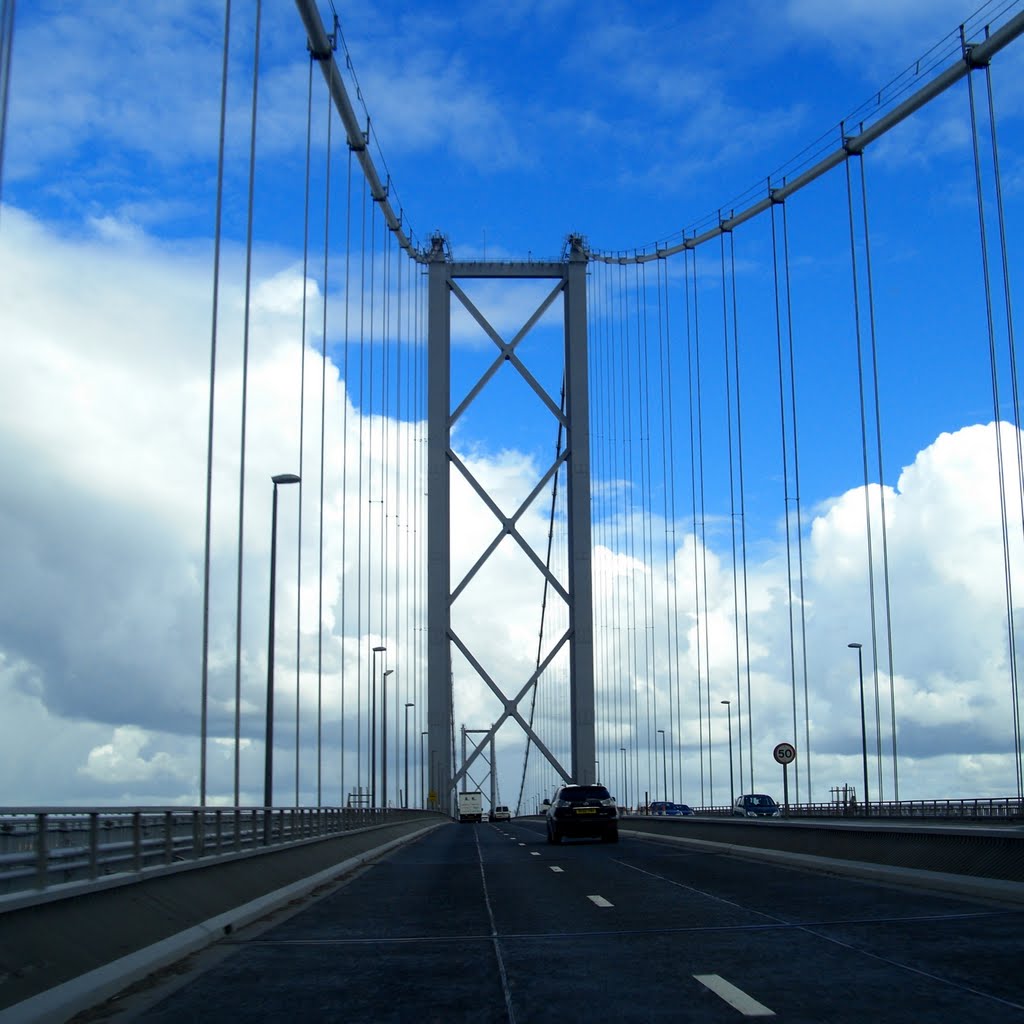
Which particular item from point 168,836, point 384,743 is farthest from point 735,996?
point 384,743

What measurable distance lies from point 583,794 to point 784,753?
5027 mm

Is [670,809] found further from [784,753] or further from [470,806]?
[784,753]

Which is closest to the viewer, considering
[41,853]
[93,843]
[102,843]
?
[41,853]

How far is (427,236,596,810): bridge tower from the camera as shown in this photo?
215 ft

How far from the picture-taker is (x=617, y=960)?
1007 cm

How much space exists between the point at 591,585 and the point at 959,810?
19665 millimetres

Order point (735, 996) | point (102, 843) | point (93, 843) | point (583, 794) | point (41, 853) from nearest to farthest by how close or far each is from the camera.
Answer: point (735, 996) → point (41, 853) → point (93, 843) → point (102, 843) → point (583, 794)

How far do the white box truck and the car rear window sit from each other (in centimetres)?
5607

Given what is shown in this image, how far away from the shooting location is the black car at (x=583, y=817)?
35.7m

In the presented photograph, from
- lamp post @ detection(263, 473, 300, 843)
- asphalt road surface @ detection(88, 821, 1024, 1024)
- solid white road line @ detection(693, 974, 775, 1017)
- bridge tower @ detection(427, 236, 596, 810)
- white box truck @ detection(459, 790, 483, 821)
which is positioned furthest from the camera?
white box truck @ detection(459, 790, 483, 821)

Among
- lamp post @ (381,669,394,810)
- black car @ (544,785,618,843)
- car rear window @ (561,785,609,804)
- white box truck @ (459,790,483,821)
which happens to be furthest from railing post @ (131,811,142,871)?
white box truck @ (459,790,483,821)

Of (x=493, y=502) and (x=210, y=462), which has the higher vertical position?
(x=493, y=502)

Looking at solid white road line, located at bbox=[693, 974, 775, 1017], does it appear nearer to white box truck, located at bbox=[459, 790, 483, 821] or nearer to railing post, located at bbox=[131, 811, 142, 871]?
railing post, located at bbox=[131, 811, 142, 871]

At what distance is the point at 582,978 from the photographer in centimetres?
919
